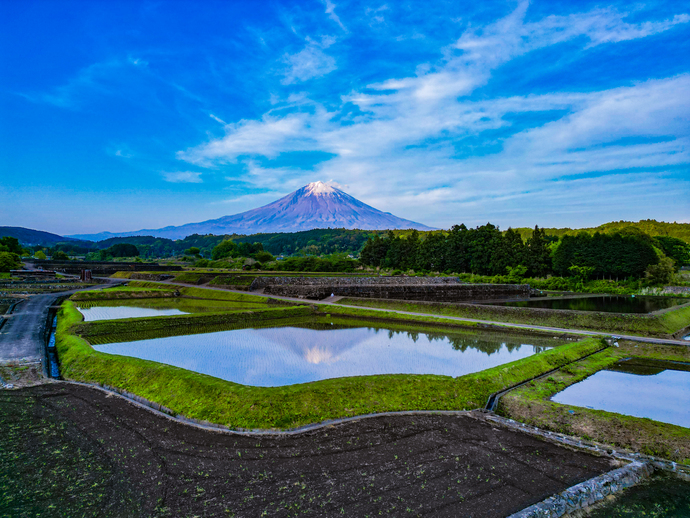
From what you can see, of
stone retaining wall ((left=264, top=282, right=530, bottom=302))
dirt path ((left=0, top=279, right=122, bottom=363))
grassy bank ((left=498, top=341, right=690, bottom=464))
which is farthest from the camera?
stone retaining wall ((left=264, top=282, right=530, bottom=302))

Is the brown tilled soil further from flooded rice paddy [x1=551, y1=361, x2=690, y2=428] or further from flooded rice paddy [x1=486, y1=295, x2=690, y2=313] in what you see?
flooded rice paddy [x1=486, y1=295, x2=690, y2=313]

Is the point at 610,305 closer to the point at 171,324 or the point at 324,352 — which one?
the point at 324,352

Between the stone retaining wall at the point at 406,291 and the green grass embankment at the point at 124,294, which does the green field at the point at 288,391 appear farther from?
the stone retaining wall at the point at 406,291

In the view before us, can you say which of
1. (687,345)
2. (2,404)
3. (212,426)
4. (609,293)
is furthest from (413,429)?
(609,293)

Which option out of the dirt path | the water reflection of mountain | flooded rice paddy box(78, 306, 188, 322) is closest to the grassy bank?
the water reflection of mountain

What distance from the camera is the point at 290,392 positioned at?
9000mm

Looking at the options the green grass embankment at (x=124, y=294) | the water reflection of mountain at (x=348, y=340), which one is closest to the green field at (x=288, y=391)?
the water reflection of mountain at (x=348, y=340)

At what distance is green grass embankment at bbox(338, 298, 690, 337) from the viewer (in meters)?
17.8

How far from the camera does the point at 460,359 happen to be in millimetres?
13406

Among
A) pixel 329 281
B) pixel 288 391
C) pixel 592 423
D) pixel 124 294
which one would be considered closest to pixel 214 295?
pixel 124 294

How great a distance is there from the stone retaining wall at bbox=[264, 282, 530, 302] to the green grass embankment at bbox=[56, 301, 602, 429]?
20.6m

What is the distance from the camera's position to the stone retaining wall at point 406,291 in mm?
32469

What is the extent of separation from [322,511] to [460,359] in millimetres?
9300

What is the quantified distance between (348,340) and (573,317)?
12.3 meters
